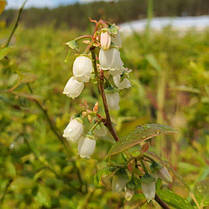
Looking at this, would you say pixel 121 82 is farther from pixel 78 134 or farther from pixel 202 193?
pixel 202 193

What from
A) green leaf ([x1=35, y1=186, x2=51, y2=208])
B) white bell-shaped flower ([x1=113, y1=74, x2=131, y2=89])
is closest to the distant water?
green leaf ([x1=35, y1=186, x2=51, y2=208])

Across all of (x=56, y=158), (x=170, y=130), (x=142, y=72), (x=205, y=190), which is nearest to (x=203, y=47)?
(x=142, y=72)

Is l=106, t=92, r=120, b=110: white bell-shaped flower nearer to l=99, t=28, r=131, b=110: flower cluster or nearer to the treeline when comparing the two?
l=99, t=28, r=131, b=110: flower cluster

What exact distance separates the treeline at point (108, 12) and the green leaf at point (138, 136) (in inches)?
13.8

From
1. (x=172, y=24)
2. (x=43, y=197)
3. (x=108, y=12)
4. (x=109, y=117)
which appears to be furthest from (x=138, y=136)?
(x=172, y=24)

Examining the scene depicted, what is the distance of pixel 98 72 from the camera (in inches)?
24.8

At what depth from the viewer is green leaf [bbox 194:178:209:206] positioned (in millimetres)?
677

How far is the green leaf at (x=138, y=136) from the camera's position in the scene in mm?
504

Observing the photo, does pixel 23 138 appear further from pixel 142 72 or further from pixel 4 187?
pixel 142 72

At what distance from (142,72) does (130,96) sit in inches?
12.1

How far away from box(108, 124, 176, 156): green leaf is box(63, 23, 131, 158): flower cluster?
13 cm

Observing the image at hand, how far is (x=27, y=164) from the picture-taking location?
4.40 feet

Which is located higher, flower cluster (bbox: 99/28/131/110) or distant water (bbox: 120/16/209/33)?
flower cluster (bbox: 99/28/131/110)

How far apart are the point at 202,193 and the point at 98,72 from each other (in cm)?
41
